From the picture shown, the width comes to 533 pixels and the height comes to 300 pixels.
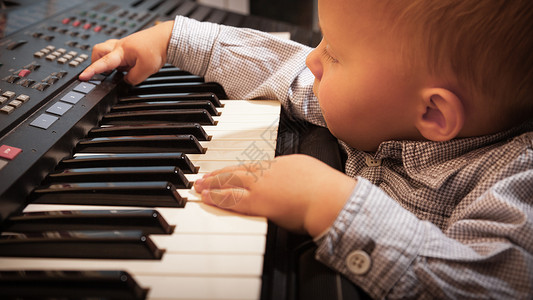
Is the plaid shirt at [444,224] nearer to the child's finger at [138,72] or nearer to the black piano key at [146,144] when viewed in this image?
the black piano key at [146,144]

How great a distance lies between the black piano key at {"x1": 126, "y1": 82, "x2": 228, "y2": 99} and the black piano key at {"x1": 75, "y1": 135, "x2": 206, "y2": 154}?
277 mm

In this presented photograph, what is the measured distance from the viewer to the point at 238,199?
0.65m

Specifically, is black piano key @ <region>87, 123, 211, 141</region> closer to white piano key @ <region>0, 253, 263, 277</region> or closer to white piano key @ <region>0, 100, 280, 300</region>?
white piano key @ <region>0, 100, 280, 300</region>

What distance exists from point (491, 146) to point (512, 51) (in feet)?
0.68

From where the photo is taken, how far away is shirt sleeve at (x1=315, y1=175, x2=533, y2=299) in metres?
0.60

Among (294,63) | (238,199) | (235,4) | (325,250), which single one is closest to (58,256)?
(238,199)

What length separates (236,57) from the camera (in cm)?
113

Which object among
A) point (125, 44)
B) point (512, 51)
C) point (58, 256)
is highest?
point (512, 51)

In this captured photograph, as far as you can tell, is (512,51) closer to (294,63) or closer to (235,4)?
(294,63)

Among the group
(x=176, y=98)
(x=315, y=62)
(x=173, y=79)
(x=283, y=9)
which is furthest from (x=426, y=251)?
(x=283, y=9)

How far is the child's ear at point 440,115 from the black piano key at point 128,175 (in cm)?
45

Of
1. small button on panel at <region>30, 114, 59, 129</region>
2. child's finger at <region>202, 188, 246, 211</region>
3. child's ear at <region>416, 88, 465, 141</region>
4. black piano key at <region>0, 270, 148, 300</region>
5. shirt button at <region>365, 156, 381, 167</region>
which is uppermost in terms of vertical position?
child's ear at <region>416, 88, 465, 141</region>

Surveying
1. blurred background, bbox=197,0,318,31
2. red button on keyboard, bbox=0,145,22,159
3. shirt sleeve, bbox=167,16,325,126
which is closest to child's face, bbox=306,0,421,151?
shirt sleeve, bbox=167,16,325,126

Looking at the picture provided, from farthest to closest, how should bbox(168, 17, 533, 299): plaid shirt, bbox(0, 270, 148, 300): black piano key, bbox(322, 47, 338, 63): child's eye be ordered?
1. bbox(322, 47, 338, 63): child's eye
2. bbox(168, 17, 533, 299): plaid shirt
3. bbox(0, 270, 148, 300): black piano key
